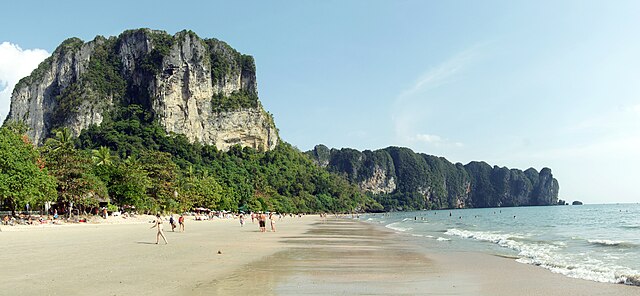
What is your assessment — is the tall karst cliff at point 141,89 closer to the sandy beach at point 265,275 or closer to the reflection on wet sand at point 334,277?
the sandy beach at point 265,275

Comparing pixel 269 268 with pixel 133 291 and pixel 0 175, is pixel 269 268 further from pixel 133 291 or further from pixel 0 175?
pixel 0 175

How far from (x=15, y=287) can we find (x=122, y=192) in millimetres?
51399

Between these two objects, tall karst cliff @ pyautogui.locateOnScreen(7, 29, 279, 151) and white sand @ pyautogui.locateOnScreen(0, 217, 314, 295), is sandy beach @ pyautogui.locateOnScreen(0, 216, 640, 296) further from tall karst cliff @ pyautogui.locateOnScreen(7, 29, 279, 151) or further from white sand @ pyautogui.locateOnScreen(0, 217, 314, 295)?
tall karst cliff @ pyautogui.locateOnScreen(7, 29, 279, 151)

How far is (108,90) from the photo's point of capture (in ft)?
459

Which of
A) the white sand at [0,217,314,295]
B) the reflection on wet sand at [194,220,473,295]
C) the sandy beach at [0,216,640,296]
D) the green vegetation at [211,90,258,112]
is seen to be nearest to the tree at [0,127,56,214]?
the white sand at [0,217,314,295]

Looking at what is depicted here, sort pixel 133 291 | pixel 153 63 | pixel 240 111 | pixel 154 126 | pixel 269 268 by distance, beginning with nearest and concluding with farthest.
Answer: pixel 133 291 < pixel 269 268 < pixel 154 126 < pixel 153 63 < pixel 240 111

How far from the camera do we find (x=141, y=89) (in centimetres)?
14188

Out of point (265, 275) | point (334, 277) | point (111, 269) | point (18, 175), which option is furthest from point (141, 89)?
point (334, 277)

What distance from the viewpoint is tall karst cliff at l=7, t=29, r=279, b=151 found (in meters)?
136

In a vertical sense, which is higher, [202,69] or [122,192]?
[202,69]

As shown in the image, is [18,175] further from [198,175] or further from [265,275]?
[198,175]

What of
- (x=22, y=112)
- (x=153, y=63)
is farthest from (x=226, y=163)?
(x=22, y=112)

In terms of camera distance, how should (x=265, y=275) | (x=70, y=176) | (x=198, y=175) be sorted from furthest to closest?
(x=198, y=175) < (x=70, y=176) < (x=265, y=275)

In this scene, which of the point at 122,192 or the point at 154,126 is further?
the point at 154,126
